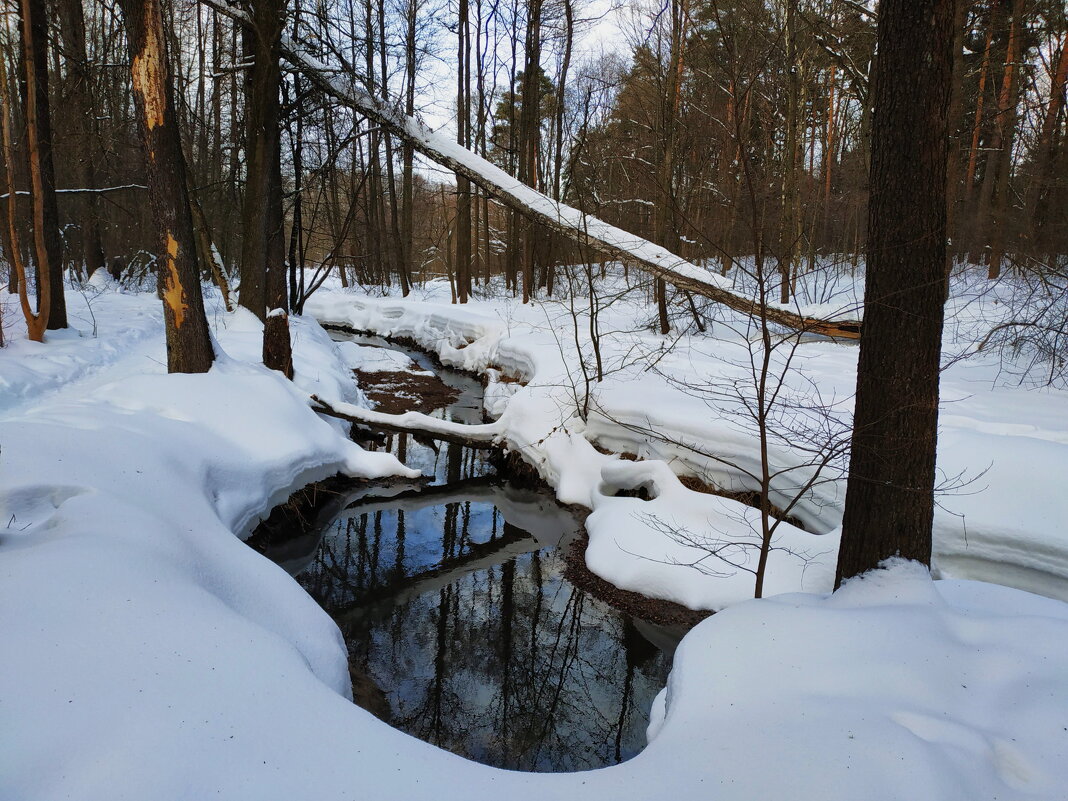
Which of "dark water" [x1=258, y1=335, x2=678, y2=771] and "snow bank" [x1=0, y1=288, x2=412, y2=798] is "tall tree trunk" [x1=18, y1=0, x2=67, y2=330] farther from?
"dark water" [x1=258, y1=335, x2=678, y2=771]

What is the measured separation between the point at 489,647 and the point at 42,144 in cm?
868

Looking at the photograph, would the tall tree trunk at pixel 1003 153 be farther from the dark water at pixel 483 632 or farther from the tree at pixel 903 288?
the dark water at pixel 483 632

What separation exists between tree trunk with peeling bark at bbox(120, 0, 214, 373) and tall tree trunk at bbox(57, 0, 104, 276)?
2.53 feet

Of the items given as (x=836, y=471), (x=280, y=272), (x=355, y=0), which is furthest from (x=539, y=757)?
(x=355, y=0)

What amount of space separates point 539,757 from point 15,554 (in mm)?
2811

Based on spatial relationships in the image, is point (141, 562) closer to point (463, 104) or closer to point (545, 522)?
point (545, 522)

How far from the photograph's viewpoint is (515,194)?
693 centimetres

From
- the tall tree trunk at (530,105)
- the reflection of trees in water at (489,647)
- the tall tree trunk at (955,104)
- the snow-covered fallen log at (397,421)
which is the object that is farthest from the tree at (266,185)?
the tall tree trunk at (530,105)

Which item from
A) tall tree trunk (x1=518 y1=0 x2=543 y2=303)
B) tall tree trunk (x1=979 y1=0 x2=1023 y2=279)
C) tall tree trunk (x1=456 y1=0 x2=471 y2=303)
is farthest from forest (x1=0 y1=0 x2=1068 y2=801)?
tall tree trunk (x1=456 y1=0 x2=471 y2=303)

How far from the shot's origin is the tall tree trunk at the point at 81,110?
6668 millimetres

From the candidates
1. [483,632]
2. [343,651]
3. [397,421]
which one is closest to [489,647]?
[483,632]

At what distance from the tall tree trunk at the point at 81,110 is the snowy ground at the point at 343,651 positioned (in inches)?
132

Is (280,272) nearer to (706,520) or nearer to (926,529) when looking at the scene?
(706,520)

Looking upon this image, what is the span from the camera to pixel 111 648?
2.33m
